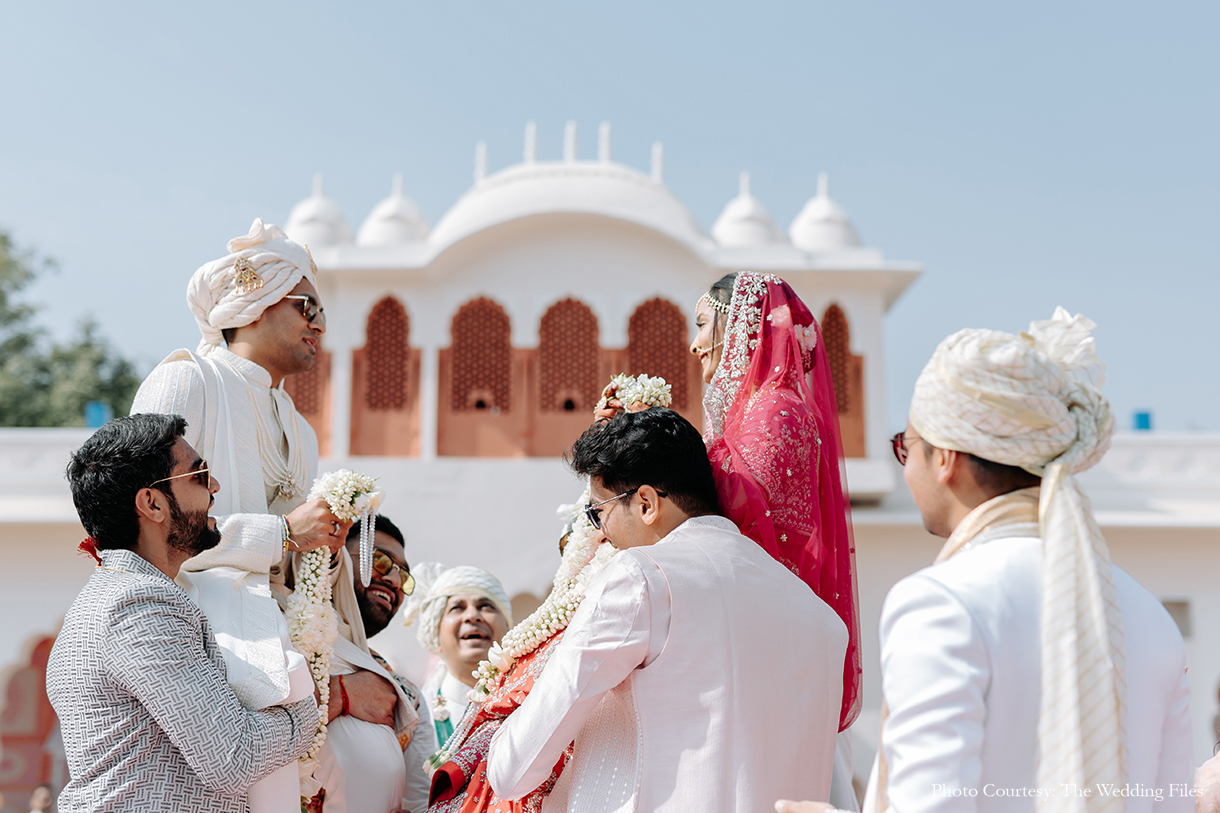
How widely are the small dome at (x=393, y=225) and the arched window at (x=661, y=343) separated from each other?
2.85 metres

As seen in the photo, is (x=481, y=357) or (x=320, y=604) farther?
(x=481, y=357)

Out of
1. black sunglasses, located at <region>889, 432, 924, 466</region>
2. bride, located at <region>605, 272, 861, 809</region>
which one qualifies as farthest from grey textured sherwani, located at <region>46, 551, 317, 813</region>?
black sunglasses, located at <region>889, 432, 924, 466</region>

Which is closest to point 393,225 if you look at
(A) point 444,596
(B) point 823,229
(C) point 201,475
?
(B) point 823,229

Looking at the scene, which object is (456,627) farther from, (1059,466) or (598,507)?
(1059,466)

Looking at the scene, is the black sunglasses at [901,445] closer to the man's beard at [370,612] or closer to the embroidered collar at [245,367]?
the embroidered collar at [245,367]

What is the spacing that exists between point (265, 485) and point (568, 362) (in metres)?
8.44

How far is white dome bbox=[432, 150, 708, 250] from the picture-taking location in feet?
36.3

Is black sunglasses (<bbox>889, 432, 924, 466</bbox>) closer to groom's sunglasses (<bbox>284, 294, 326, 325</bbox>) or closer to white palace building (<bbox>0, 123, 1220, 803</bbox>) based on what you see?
groom's sunglasses (<bbox>284, 294, 326, 325</bbox>)

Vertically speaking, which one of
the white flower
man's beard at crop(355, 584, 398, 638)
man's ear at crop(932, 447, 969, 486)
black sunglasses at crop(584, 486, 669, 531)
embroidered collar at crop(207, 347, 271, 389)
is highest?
embroidered collar at crop(207, 347, 271, 389)

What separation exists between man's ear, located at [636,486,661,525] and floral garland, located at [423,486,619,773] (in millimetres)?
157

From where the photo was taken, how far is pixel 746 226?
12117mm

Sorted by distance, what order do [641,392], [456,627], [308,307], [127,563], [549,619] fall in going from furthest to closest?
[456,627] → [308,307] → [641,392] → [549,619] → [127,563]

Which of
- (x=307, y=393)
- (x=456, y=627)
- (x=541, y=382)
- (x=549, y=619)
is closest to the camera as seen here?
(x=549, y=619)

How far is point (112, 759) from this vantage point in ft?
6.38
